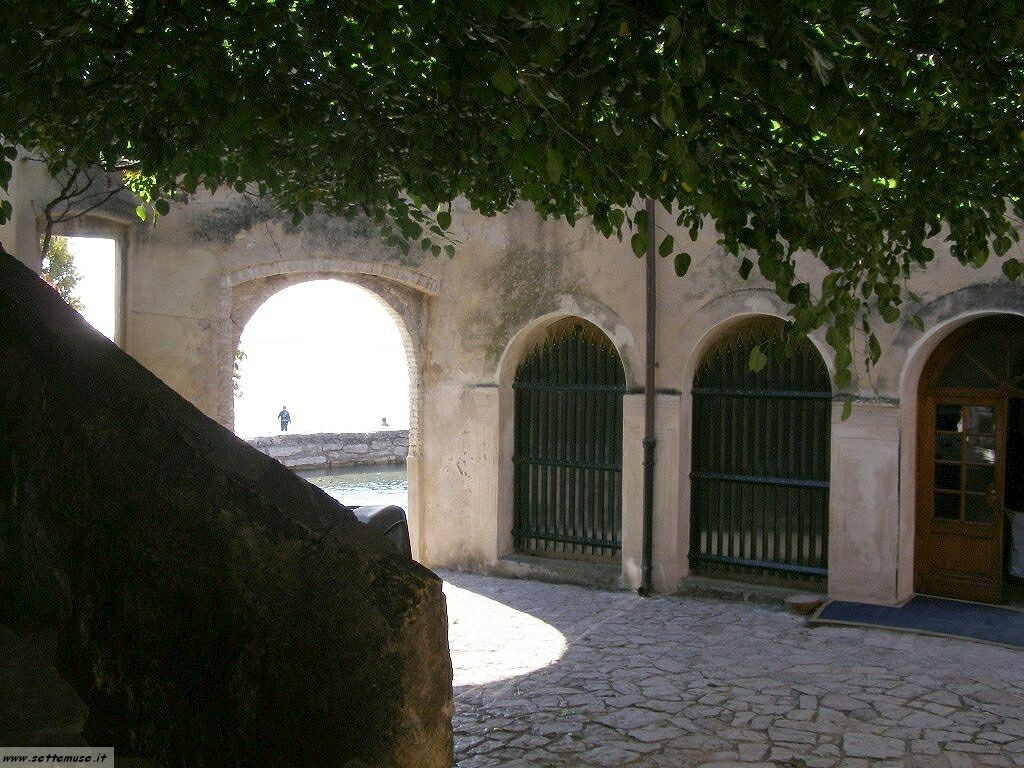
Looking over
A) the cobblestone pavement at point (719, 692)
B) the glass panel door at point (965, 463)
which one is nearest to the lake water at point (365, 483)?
the cobblestone pavement at point (719, 692)

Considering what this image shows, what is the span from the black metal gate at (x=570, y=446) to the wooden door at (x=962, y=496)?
3.06m

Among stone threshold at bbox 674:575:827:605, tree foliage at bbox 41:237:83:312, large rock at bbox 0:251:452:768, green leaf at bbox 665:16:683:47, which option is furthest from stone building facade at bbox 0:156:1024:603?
tree foliage at bbox 41:237:83:312

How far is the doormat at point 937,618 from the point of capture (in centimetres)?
817

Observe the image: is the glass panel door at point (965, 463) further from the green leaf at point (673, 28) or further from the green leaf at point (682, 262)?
the green leaf at point (673, 28)

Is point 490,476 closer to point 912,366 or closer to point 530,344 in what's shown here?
point 530,344

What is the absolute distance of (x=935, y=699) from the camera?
673 centimetres

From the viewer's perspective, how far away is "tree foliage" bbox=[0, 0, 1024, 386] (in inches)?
138

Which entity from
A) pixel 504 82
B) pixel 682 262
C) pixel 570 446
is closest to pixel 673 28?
pixel 504 82

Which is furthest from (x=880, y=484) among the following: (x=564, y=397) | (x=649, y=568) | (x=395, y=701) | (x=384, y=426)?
(x=384, y=426)

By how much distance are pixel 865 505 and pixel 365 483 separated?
44.0 feet

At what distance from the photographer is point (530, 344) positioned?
1158 centimetres

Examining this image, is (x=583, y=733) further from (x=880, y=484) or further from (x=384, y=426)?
(x=384, y=426)

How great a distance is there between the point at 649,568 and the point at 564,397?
2.14 meters

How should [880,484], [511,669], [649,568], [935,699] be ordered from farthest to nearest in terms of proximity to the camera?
[649,568]
[880,484]
[511,669]
[935,699]
